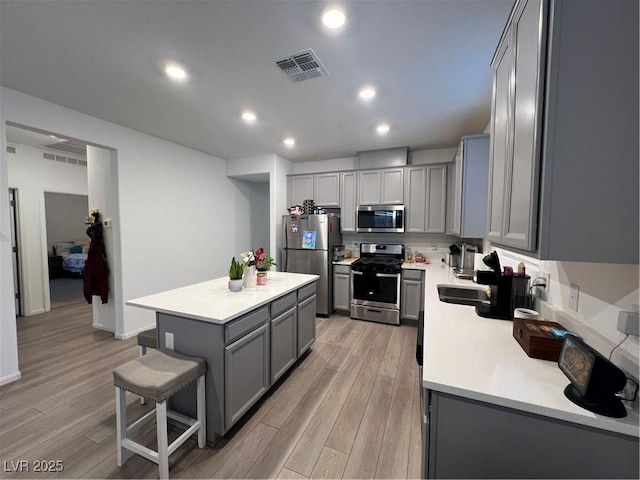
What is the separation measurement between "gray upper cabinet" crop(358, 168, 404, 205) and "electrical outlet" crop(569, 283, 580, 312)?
2852 mm

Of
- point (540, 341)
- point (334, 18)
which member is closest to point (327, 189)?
point (334, 18)

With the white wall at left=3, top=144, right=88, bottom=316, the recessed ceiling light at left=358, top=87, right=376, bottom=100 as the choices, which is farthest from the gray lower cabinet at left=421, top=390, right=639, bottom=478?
the white wall at left=3, top=144, right=88, bottom=316

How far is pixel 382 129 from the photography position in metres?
3.23

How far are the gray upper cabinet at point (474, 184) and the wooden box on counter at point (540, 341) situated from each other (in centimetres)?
158

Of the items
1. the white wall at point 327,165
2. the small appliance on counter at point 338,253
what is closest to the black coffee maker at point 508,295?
the small appliance on counter at point 338,253

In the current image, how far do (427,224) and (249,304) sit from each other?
123 inches

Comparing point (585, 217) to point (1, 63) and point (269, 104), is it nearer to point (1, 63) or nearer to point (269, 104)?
point (269, 104)

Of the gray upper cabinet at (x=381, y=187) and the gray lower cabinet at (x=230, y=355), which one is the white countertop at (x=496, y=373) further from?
the gray upper cabinet at (x=381, y=187)

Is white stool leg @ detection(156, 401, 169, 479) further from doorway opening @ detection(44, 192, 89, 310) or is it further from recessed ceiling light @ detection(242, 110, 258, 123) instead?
doorway opening @ detection(44, 192, 89, 310)

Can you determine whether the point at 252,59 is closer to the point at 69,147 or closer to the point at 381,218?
the point at 381,218

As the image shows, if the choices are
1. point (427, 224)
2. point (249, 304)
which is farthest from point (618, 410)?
point (427, 224)

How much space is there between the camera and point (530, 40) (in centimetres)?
96

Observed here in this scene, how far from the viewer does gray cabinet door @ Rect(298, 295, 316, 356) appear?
256 cm

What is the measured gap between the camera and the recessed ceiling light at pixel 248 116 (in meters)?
2.79
